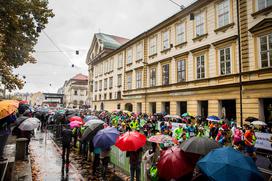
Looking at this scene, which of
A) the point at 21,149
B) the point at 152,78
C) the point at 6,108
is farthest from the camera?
the point at 152,78

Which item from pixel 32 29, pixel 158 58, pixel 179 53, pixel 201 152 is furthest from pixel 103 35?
pixel 201 152

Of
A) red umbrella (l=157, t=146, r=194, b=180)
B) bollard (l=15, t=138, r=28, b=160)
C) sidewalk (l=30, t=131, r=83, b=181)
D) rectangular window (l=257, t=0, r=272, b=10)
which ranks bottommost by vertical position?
sidewalk (l=30, t=131, r=83, b=181)

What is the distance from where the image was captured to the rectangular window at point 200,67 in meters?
20.0

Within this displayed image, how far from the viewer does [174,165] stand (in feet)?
14.0

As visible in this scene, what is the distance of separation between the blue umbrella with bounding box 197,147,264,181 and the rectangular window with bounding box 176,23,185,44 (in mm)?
20948

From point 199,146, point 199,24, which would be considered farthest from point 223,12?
point 199,146

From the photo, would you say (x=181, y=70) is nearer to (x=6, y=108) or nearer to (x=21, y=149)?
(x=21, y=149)

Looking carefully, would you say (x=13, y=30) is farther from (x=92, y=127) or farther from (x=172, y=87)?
(x=172, y=87)

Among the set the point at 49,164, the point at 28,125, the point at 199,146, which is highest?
the point at 199,146

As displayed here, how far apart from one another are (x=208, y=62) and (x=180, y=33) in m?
5.78

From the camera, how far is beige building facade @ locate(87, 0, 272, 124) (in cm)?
1524

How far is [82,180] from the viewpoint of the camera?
7.36m

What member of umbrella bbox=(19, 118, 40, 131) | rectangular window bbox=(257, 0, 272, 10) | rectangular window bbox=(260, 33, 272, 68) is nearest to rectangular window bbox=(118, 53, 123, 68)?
rectangular window bbox=(257, 0, 272, 10)

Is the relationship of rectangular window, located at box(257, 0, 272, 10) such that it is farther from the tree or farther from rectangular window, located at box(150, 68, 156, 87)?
the tree
